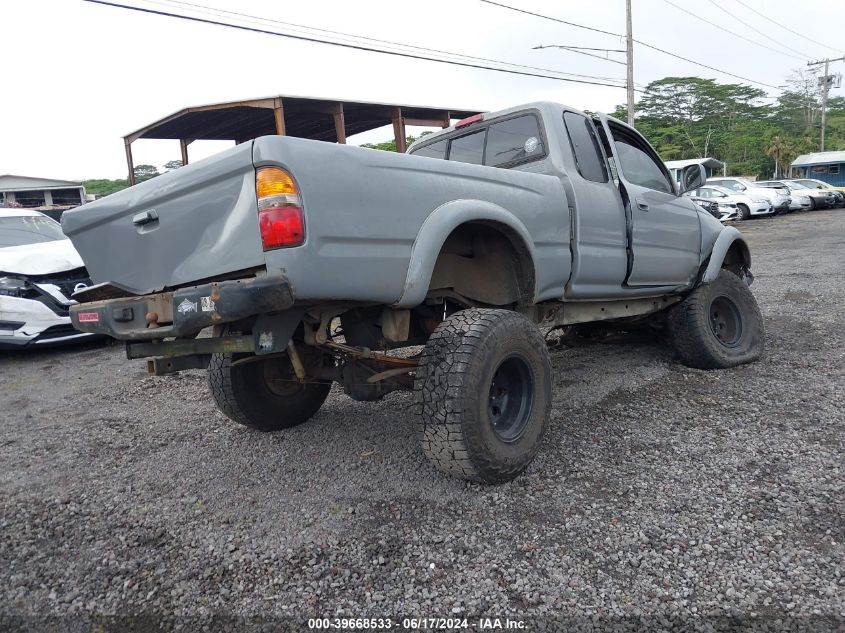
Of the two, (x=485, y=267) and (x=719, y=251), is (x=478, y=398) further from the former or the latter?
(x=719, y=251)

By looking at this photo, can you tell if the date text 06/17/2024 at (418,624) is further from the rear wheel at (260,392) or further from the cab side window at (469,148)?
the cab side window at (469,148)

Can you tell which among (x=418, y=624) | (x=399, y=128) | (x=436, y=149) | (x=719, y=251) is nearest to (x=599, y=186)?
(x=436, y=149)

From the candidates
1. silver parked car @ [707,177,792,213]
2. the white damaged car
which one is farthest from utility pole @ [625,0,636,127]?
the white damaged car

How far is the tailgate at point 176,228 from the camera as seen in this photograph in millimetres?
2449

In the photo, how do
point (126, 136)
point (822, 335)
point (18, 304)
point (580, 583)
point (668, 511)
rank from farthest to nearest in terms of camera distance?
point (126, 136) < point (18, 304) < point (822, 335) < point (668, 511) < point (580, 583)

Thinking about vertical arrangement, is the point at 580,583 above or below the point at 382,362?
below

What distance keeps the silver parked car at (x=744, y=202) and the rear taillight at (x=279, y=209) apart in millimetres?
21959

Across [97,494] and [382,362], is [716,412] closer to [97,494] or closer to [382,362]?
[382,362]

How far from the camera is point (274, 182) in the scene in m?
2.34

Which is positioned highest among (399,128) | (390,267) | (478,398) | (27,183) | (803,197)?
(27,183)

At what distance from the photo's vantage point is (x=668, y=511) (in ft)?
8.64

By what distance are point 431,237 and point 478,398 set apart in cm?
75

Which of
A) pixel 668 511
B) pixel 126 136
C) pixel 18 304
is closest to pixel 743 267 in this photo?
pixel 668 511

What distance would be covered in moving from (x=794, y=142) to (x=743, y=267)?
51.7 metres
